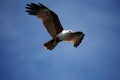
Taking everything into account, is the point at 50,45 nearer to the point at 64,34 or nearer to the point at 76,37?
the point at 64,34

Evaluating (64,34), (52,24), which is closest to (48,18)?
(52,24)

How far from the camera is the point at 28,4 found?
943cm

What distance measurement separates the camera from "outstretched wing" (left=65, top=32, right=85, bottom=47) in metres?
9.20

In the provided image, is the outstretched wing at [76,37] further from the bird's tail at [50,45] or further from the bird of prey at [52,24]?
the bird's tail at [50,45]

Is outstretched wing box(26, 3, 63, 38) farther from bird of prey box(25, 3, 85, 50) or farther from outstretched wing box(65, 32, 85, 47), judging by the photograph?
outstretched wing box(65, 32, 85, 47)

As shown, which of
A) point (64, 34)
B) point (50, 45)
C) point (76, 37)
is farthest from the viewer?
point (76, 37)

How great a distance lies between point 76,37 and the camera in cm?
959

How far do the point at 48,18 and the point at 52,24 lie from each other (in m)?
0.38

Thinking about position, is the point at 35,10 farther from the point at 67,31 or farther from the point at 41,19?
the point at 67,31

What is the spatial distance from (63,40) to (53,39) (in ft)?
1.70

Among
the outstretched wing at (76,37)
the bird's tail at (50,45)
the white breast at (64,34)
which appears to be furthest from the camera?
the outstretched wing at (76,37)

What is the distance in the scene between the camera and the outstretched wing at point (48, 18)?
9383 millimetres

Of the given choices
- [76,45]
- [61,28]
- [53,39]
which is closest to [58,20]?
[61,28]

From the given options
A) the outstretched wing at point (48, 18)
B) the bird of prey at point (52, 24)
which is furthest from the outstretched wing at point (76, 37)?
the outstretched wing at point (48, 18)
